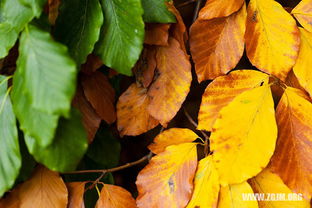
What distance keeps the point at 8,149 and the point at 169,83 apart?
0.84 ft

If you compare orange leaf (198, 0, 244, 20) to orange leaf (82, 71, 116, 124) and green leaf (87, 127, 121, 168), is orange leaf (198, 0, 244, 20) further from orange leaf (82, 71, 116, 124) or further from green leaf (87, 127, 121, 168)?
green leaf (87, 127, 121, 168)

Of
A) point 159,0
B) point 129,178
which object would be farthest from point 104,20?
point 129,178

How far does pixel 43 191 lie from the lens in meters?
0.59

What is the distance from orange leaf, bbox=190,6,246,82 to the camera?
595mm

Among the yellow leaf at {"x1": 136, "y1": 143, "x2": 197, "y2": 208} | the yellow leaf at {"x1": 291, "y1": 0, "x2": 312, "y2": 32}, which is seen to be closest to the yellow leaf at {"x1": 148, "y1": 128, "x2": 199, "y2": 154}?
the yellow leaf at {"x1": 136, "y1": 143, "x2": 197, "y2": 208}

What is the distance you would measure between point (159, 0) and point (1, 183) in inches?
13.6

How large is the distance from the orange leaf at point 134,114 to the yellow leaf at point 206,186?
12cm

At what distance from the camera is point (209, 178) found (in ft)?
1.83

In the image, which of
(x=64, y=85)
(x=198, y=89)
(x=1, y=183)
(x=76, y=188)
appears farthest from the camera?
(x=198, y=89)

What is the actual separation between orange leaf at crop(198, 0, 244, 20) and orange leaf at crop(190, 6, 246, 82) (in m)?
0.02

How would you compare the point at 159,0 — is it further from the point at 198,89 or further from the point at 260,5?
the point at 198,89

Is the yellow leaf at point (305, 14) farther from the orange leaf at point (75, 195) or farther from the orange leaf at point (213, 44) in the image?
the orange leaf at point (75, 195)

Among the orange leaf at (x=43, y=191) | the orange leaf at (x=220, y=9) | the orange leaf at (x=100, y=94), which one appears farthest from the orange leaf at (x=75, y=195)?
the orange leaf at (x=220, y=9)

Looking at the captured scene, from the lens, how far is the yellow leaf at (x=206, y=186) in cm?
54
